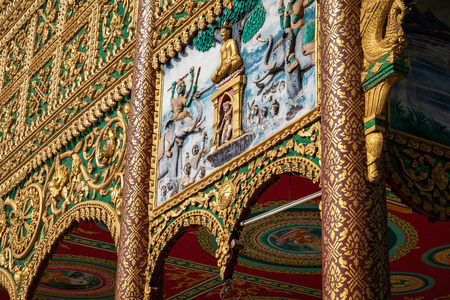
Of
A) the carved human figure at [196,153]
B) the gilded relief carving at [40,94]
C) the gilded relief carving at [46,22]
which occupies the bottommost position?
the carved human figure at [196,153]

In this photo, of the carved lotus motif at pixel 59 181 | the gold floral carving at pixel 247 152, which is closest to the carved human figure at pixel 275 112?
the gold floral carving at pixel 247 152

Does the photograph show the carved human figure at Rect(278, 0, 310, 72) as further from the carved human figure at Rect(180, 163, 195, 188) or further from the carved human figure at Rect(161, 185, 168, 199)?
the carved human figure at Rect(161, 185, 168, 199)

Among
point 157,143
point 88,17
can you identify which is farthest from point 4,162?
point 157,143

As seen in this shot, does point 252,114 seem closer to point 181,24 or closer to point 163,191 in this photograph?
point 163,191

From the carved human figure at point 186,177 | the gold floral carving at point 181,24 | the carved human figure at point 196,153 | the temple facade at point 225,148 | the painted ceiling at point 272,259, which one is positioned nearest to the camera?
the temple facade at point 225,148

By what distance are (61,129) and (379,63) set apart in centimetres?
563

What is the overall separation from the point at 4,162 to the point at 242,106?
5.94 meters

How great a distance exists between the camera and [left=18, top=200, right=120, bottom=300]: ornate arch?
830 cm

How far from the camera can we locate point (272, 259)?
400 inches

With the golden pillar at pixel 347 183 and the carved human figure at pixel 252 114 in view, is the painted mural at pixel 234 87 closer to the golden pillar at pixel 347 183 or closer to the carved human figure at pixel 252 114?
the carved human figure at pixel 252 114

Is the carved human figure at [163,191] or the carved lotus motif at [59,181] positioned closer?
the carved human figure at [163,191]

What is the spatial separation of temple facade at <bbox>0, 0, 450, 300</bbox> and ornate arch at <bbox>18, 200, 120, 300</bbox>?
0.02 m

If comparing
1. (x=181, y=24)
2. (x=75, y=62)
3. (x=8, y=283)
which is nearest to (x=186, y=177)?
(x=181, y=24)

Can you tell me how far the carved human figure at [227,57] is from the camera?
6.96 m
